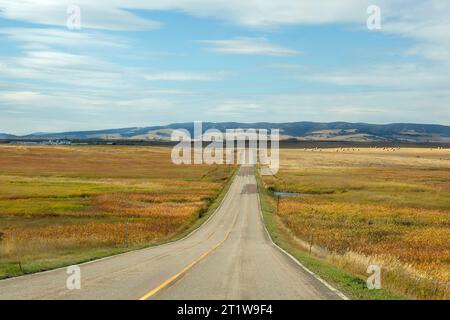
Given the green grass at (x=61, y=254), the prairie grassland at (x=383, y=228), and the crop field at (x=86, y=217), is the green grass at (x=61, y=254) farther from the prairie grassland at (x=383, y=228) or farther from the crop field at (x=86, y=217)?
the prairie grassland at (x=383, y=228)

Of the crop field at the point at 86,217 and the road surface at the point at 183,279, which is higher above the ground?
the road surface at the point at 183,279

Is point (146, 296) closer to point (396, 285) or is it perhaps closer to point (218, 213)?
point (396, 285)

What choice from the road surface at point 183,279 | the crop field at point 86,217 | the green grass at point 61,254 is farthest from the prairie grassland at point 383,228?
the crop field at point 86,217

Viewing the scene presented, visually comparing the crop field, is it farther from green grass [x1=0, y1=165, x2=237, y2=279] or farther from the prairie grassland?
the prairie grassland

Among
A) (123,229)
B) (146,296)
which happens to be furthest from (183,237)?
(146,296)

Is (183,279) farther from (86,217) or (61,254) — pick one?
(86,217)

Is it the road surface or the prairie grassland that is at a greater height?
the road surface

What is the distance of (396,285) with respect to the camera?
18078mm

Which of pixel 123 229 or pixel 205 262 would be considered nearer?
pixel 205 262

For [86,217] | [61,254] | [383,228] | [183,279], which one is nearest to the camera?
[183,279]

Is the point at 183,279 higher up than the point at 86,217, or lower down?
higher up

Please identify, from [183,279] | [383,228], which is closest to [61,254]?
[183,279]

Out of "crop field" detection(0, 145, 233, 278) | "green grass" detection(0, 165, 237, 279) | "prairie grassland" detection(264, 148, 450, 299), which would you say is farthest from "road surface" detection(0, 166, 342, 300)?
"prairie grassland" detection(264, 148, 450, 299)

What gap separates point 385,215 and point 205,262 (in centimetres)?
3842
